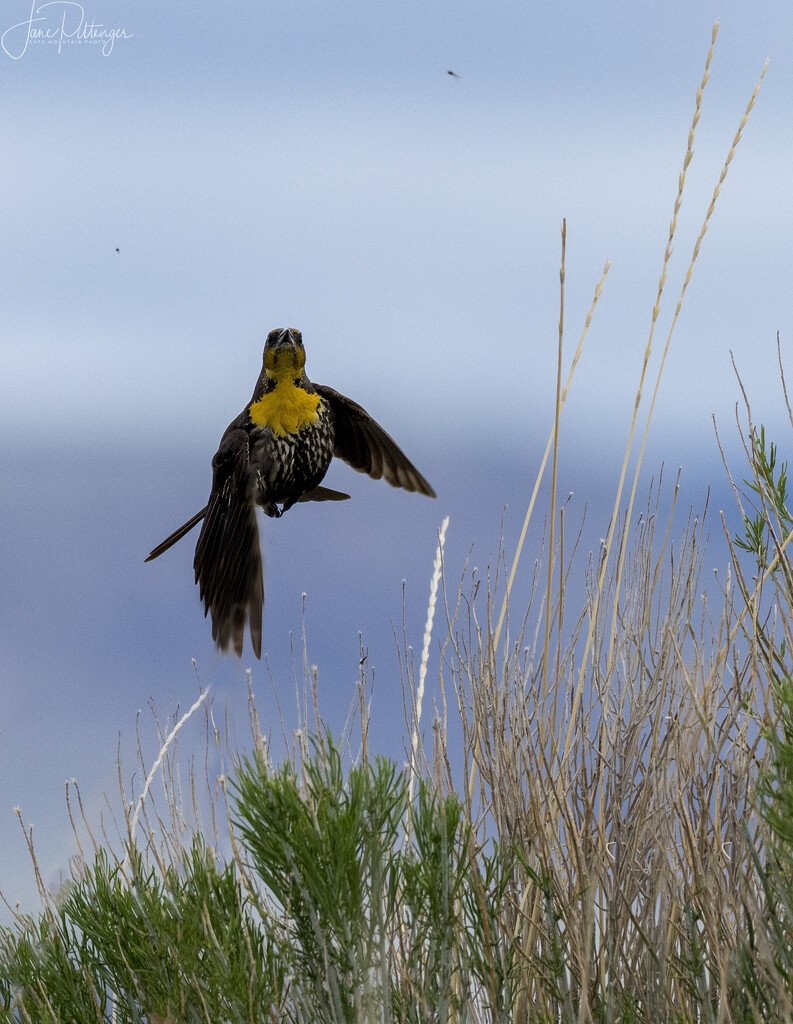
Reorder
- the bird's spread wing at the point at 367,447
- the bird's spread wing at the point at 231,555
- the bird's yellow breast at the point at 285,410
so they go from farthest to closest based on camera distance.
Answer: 1. the bird's spread wing at the point at 367,447
2. the bird's yellow breast at the point at 285,410
3. the bird's spread wing at the point at 231,555

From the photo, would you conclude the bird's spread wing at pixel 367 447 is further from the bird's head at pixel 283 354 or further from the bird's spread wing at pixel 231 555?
the bird's spread wing at pixel 231 555

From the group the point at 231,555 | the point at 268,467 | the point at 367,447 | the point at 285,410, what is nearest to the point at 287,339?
the point at 285,410

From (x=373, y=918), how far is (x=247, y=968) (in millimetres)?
314

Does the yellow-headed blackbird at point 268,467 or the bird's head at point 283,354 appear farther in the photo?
the bird's head at point 283,354

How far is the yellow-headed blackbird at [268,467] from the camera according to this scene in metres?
2.19

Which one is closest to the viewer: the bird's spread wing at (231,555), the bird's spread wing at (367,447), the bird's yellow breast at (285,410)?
the bird's spread wing at (231,555)

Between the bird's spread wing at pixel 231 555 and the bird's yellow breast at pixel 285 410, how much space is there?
79 millimetres

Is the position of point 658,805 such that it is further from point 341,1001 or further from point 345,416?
point 345,416

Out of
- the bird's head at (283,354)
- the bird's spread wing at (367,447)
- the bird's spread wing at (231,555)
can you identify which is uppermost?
the bird's head at (283,354)

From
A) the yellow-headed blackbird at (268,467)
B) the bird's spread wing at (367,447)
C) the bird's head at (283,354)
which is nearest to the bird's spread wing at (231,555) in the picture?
the yellow-headed blackbird at (268,467)

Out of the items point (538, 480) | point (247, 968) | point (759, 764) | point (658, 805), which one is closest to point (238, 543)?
point (538, 480)

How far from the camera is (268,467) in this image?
2.54 metres

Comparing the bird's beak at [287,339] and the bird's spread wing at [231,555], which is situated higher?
the bird's beak at [287,339]

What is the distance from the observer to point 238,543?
2.27 metres
